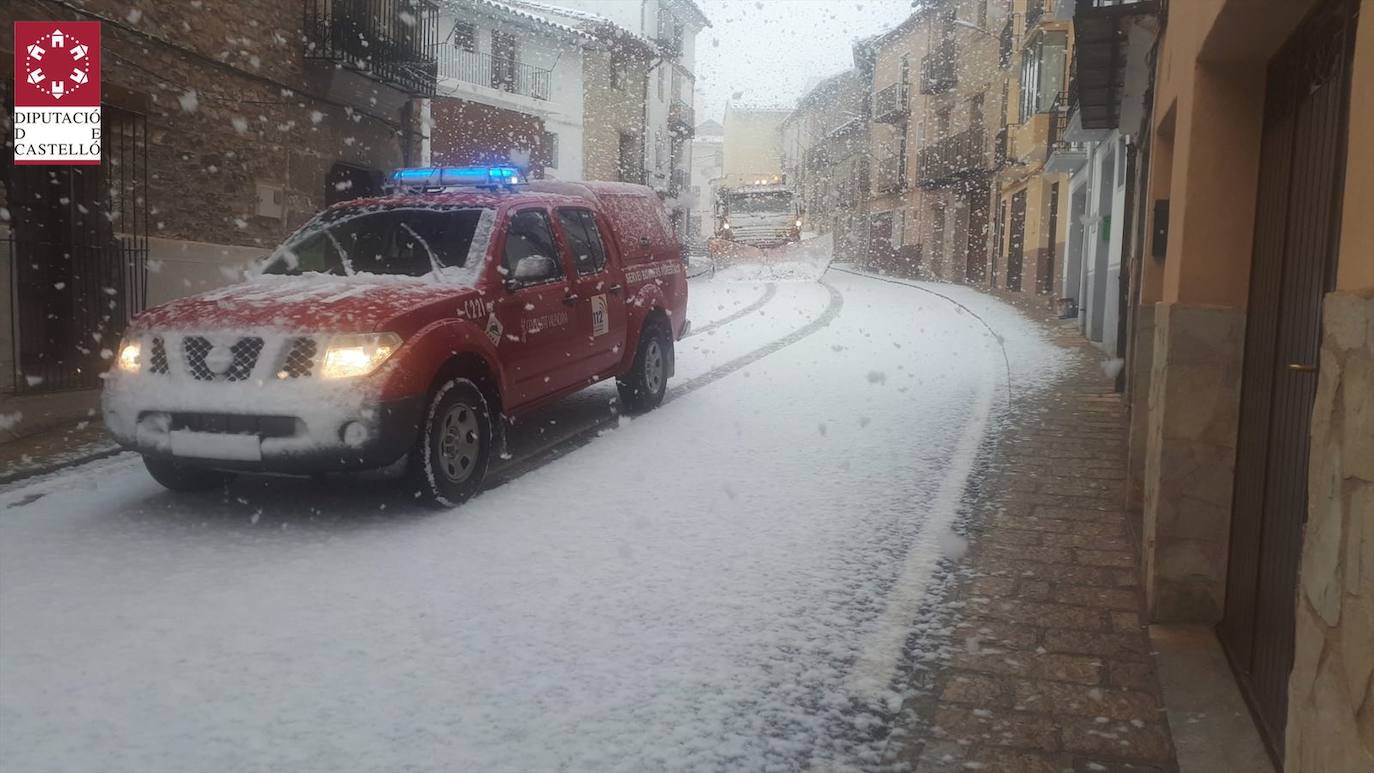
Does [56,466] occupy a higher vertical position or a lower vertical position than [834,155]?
lower

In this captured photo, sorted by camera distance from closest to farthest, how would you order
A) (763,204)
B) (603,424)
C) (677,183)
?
1. (603,424)
2. (763,204)
3. (677,183)

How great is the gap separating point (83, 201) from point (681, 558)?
8.45 m

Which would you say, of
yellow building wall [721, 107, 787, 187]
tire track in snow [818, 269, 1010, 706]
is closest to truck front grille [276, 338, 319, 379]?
tire track in snow [818, 269, 1010, 706]

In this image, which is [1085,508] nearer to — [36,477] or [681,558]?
[681,558]

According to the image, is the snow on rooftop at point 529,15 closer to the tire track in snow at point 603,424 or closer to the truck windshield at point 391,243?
the tire track in snow at point 603,424

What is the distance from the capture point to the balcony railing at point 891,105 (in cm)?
4684

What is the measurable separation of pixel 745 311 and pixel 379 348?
1426cm

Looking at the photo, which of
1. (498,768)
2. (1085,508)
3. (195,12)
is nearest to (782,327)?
(195,12)

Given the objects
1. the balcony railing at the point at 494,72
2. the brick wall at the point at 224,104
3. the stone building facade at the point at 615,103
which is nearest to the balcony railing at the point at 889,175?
the stone building facade at the point at 615,103

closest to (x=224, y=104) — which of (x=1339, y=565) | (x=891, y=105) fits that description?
(x=1339, y=565)

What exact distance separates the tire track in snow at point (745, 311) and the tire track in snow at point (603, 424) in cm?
135

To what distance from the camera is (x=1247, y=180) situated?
379 cm

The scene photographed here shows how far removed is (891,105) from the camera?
159 ft

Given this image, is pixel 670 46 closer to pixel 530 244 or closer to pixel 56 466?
pixel 530 244
